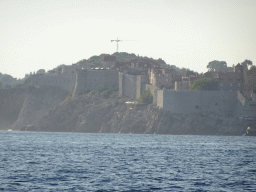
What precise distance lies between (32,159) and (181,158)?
54.6 ft

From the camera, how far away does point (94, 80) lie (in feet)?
493

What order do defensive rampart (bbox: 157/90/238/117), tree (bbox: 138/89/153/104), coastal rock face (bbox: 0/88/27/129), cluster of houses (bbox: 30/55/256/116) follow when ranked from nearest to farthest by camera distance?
defensive rampart (bbox: 157/90/238/117) < cluster of houses (bbox: 30/55/256/116) < tree (bbox: 138/89/153/104) < coastal rock face (bbox: 0/88/27/129)

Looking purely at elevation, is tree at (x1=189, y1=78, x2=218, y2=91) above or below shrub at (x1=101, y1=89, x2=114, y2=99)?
above

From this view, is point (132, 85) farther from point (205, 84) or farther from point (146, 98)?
point (205, 84)

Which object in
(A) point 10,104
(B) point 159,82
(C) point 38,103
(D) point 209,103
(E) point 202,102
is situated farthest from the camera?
(A) point 10,104

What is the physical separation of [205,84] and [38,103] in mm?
50486

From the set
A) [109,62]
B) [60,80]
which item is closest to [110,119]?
[60,80]

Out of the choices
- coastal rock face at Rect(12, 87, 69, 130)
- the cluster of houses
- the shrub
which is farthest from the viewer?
coastal rock face at Rect(12, 87, 69, 130)

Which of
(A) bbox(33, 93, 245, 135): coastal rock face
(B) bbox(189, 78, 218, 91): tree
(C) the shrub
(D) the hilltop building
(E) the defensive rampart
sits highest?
→ (D) the hilltop building

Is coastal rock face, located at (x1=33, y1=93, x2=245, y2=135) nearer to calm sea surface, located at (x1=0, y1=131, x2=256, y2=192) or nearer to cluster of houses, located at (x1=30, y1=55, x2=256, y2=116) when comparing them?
cluster of houses, located at (x1=30, y1=55, x2=256, y2=116)

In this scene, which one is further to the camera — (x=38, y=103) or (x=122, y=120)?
(x=38, y=103)

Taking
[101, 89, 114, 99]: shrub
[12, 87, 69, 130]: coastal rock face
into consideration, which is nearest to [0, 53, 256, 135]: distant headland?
[12, 87, 69, 130]: coastal rock face

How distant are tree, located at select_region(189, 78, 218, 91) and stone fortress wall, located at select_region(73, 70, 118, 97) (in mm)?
27281

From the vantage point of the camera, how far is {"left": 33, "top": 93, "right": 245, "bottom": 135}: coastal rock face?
11800 centimetres
